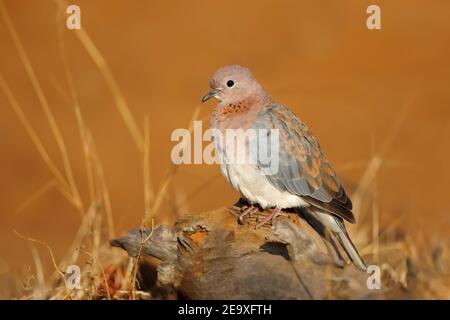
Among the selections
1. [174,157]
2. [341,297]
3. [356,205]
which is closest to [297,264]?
[341,297]

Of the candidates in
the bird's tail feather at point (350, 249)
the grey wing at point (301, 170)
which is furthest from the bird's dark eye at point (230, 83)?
the bird's tail feather at point (350, 249)

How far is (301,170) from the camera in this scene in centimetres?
540

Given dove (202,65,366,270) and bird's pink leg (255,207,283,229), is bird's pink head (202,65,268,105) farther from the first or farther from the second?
Answer: bird's pink leg (255,207,283,229)

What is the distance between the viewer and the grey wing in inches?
209

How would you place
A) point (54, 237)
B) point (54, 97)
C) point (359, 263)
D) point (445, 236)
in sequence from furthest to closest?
point (54, 97)
point (54, 237)
point (445, 236)
point (359, 263)

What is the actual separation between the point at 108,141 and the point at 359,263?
7.00 meters

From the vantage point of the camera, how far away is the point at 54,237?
395 inches

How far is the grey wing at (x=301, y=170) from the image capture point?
17.5ft

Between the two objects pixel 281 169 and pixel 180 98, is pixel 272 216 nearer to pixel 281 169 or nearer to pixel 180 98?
pixel 281 169

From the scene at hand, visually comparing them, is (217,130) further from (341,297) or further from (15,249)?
(15,249)

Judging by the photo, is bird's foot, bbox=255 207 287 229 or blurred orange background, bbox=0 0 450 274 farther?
blurred orange background, bbox=0 0 450 274

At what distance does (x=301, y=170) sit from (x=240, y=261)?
1.25 meters

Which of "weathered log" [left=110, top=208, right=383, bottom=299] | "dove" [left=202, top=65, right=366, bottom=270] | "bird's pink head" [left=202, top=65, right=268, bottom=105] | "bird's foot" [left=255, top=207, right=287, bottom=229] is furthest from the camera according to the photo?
"bird's pink head" [left=202, top=65, right=268, bottom=105]

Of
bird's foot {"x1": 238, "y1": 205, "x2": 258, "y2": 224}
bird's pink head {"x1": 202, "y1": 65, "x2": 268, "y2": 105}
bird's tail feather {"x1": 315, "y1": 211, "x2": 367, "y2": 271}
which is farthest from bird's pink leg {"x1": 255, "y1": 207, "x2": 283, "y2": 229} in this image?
bird's pink head {"x1": 202, "y1": 65, "x2": 268, "y2": 105}
